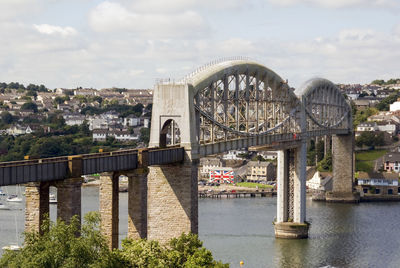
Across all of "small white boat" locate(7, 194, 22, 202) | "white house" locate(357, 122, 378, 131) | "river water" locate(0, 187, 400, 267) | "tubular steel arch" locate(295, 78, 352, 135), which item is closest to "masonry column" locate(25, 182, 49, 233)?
"river water" locate(0, 187, 400, 267)

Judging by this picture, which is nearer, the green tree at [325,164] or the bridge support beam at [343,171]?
the bridge support beam at [343,171]

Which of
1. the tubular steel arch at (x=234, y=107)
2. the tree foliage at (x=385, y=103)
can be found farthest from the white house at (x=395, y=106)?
the tubular steel arch at (x=234, y=107)

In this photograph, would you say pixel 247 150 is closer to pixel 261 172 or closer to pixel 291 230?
pixel 291 230

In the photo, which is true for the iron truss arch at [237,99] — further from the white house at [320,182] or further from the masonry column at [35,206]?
the white house at [320,182]

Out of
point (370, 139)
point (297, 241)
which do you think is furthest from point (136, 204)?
point (370, 139)

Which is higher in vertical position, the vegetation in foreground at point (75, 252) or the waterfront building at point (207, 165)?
the vegetation in foreground at point (75, 252)

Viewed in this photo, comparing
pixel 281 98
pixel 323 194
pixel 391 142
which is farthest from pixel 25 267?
pixel 391 142

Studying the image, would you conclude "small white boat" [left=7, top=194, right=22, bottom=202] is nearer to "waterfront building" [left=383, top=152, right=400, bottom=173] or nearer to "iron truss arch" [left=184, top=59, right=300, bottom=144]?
"iron truss arch" [left=184, top=59, right=300, bottom=144]
